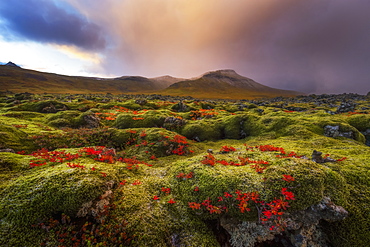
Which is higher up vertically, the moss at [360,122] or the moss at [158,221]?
the moss at [360,122]

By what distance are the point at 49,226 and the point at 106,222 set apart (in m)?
1.69

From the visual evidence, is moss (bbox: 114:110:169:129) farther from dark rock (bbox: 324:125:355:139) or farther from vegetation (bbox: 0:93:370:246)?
dark rock (bbox: 324:125:355:139)

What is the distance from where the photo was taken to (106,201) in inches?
250

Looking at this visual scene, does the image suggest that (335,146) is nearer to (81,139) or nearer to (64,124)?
(81,139)

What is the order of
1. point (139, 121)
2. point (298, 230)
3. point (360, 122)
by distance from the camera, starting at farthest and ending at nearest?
point (139, 121)
point (360, 122)
point (298, 230)

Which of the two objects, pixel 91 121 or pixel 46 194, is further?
pixel 91 121

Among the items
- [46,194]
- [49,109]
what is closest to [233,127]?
[46,194]

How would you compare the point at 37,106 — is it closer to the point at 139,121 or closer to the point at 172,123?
the point at 139,121

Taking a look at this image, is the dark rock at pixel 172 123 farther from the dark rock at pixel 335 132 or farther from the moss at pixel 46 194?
the dark rock at pixel 335 132

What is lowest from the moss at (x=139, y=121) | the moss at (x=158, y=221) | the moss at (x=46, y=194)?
the moss at (x=158, y=221)

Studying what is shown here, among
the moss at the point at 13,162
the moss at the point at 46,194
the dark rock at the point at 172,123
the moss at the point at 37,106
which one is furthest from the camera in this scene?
the moss at the point at 37,106

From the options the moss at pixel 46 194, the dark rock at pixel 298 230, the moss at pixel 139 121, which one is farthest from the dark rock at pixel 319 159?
the moss at pixel 139 121

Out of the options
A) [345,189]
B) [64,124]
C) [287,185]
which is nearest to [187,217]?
[287,185]

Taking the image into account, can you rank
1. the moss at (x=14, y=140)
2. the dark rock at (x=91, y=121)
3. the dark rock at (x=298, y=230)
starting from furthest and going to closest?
1. the dark rock at (x=91, y=121)
2. the moss at (x=14, y=140)
3. the dark rock at (x=298, y=230)
